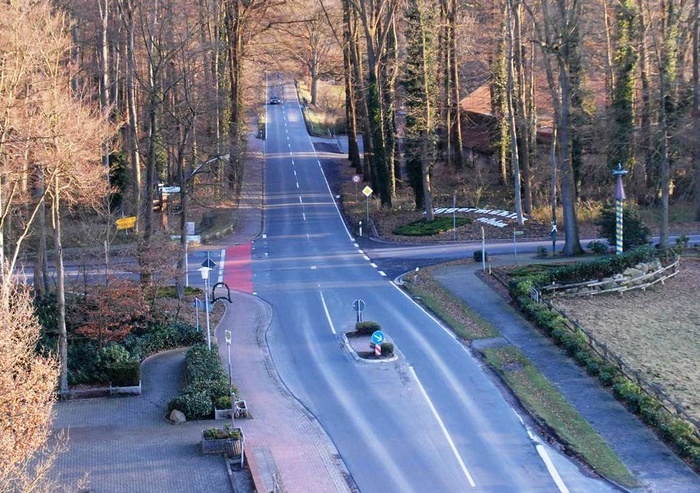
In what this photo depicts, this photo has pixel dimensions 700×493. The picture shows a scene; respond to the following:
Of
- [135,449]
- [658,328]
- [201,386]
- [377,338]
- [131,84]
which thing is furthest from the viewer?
[131,84]

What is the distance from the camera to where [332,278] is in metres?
39.1

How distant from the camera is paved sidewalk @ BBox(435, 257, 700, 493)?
66.9 ft

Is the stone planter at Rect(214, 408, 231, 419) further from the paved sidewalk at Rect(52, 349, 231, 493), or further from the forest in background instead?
the forest in background

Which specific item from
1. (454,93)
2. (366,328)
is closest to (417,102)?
(454,93)

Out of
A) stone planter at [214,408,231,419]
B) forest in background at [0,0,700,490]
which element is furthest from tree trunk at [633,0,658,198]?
stone planter at [214,408,231,419]

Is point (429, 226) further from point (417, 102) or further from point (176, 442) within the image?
point (176, 442)

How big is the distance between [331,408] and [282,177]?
45.2m

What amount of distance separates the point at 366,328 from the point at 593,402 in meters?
9.06

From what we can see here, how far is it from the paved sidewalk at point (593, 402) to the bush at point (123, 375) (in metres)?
11.7

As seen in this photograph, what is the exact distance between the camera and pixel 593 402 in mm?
24750

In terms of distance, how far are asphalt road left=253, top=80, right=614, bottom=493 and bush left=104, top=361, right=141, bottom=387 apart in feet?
15.1

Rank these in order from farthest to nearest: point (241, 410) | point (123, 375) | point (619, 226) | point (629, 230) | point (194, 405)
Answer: point (629, 230)
point (619, 226)
point (123, 375)
point (241, 410)
point (194, 405)

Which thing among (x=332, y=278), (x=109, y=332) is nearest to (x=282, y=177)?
(x=332, y=278)

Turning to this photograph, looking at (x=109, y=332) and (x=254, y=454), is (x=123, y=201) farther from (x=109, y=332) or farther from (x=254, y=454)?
(x=254, y=454)
